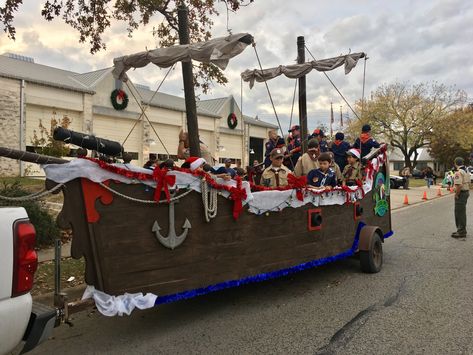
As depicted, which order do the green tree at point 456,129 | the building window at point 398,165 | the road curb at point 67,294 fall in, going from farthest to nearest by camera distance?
the building window at point 398,165 → the green tree at point 456,129 → the road curb at point 67,294

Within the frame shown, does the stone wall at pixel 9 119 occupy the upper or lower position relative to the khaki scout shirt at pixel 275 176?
upper

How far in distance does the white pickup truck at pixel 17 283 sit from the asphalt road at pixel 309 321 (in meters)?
1.39

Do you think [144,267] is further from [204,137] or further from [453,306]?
[204,137]

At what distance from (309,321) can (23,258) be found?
303 cm

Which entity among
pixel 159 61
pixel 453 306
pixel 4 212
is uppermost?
pixel 159 61

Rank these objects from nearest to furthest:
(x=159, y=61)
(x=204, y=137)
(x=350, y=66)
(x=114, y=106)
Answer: (x=159, y=61) → (x=350, y=66) → (x=114, y=106) → (x=204, y=137)

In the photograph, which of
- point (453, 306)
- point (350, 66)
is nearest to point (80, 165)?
point (453, 306)

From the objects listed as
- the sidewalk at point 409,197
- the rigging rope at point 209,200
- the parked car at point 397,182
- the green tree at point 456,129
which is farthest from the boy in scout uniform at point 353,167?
the green tree at point 456,129

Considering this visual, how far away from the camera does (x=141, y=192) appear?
142 inches

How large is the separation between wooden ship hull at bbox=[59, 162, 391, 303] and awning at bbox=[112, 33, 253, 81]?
176 cm

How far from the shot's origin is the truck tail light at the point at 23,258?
93.6 inches

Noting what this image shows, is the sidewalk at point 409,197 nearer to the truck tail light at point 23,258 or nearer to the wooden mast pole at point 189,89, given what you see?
the wooden mast pole at point 189,89

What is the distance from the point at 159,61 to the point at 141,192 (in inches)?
98.6

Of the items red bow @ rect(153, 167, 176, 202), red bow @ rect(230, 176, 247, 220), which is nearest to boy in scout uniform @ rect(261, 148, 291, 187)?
red bow @ rect(230, 176, 247, 220)
